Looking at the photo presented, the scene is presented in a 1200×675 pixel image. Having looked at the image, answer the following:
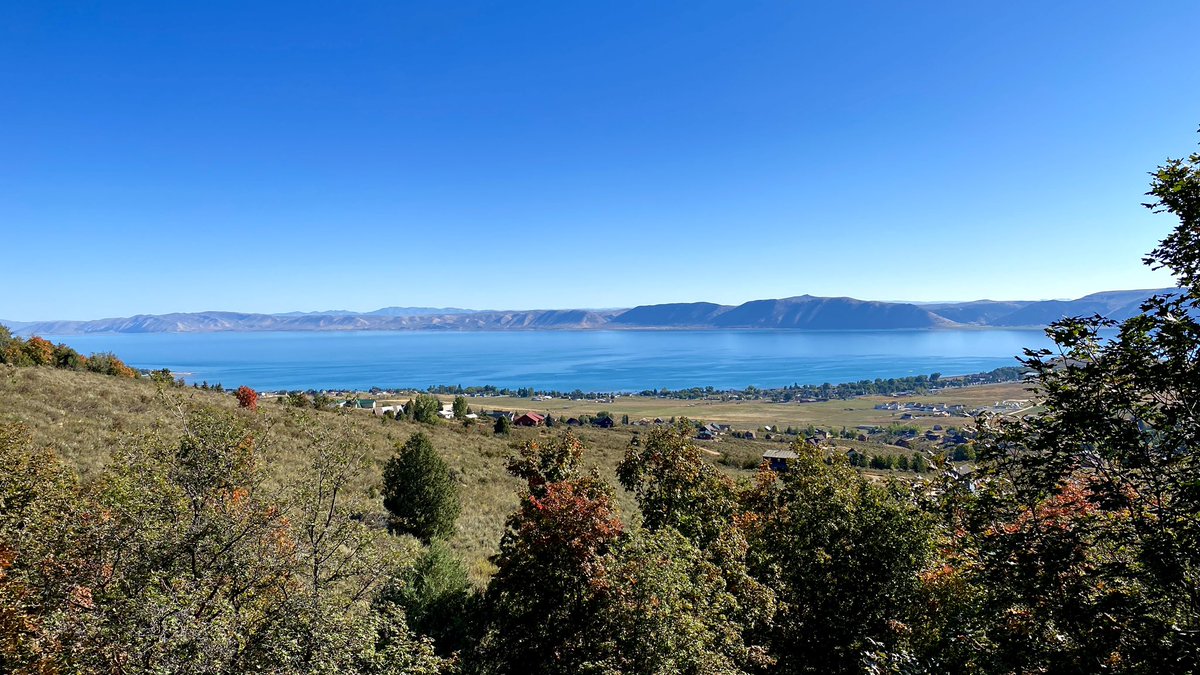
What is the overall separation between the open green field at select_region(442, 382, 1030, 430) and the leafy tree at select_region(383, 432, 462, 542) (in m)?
97.2

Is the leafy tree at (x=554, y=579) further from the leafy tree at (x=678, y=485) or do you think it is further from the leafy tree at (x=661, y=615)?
the leafy tree at (x=678, y=485)

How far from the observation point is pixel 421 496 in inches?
805

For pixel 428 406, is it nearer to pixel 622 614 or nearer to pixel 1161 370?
pixel 622 614

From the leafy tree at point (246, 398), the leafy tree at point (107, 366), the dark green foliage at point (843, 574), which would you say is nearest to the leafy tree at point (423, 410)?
the leafy tree at point (246, 398)

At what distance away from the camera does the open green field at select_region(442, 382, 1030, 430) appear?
402ft

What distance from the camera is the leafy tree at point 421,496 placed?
2019 centimetres

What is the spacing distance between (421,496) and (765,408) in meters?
135

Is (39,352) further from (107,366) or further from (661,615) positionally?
(661,615)

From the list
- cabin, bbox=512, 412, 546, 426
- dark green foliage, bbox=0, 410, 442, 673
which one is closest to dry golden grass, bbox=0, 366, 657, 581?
dark green foliage, bbox=0, 410, 442, 673

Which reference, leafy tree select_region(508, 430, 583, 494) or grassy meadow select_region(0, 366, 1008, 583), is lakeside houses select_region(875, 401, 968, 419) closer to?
grassy meadow select_region(0, 366, 1008, 583)

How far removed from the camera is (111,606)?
283 inches

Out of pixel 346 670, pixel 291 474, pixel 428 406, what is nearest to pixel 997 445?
pixel 346 670

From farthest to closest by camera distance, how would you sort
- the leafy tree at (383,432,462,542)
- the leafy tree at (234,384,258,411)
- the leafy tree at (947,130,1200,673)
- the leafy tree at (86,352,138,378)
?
the leafy tree at (86,352,138,378), the leafy tree at (234,384,258,411), the leafy tree at (383,432,462,542), the leafy tree at (947,130,1200,673)

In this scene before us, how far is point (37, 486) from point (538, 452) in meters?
8.90
